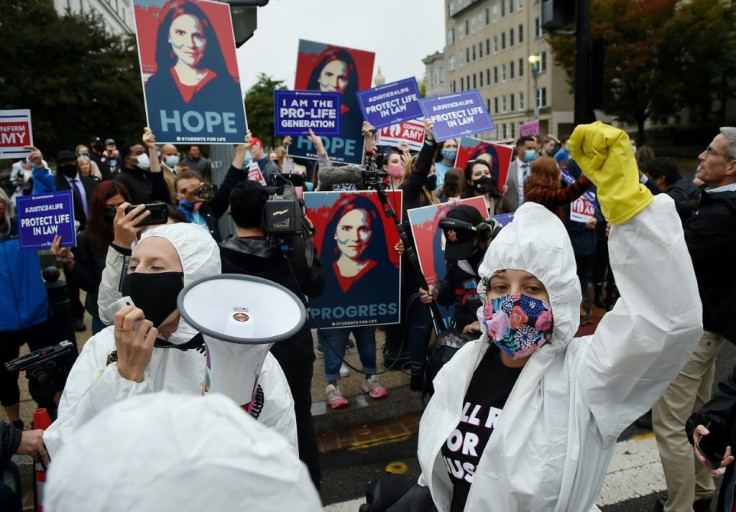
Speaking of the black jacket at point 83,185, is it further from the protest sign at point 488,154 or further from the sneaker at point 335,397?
the protest sign at point 488,154

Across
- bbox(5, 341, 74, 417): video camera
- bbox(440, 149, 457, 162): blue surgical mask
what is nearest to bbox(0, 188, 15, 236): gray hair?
bbox(5, 341, 74, 417): video camera

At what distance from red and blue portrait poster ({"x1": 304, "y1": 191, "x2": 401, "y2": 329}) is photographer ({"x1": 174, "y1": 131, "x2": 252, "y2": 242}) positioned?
2.15 ft

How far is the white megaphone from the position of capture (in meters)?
1.50

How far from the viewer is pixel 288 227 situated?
10.5ft

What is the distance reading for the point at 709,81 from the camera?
3425cm

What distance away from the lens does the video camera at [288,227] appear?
318 cm

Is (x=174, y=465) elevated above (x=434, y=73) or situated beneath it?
situated beneath

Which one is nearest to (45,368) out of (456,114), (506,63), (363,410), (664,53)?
(363,410)

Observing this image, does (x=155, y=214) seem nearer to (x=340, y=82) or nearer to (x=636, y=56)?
(x=340, y=82)

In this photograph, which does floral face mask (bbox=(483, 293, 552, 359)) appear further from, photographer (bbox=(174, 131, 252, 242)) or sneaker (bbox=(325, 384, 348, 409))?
photographer (bbox=(174, 131, 252, 242))

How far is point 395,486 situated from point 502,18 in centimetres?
6292

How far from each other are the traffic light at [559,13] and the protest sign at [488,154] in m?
1.43

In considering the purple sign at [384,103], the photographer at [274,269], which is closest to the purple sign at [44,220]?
the photographer at [274,269]

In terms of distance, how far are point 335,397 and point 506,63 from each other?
58900mm
